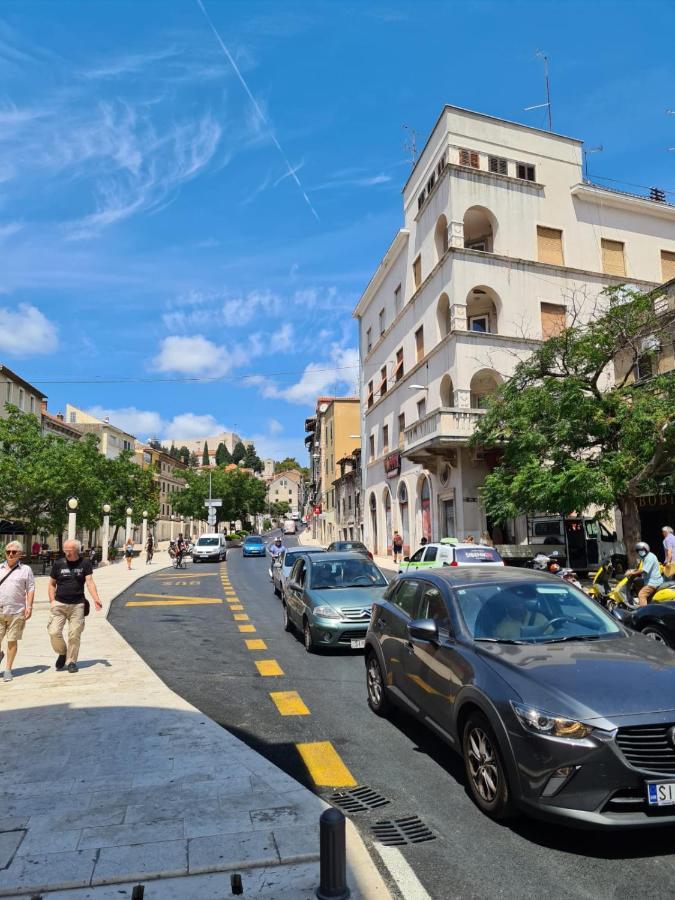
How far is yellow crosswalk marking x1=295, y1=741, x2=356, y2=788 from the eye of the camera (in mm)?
4895

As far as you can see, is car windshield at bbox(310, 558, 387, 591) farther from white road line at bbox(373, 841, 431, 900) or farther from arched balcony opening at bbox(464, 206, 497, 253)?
arched balcony opening at bbox(464, 206, 497, 253)

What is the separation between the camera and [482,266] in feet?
92.4

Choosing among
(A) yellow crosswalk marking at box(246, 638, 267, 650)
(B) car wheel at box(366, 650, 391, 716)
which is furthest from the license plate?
(A) yellow crosswalk marking at box(246, 638, 267, 650)

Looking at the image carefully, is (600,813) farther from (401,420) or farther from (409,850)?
(401,420)

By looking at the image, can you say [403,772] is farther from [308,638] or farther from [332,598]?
[332,598]

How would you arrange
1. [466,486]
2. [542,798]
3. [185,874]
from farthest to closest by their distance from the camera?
[466,486], [542,798], [185,874]

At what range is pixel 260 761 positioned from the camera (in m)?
5.11

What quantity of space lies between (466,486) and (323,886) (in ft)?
80.5

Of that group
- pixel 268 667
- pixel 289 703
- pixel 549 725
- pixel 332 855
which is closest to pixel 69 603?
pixel 268 667

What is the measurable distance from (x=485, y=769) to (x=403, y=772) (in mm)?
1083

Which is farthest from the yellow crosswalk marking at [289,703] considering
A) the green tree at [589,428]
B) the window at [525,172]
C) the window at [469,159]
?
the window at [525,172]

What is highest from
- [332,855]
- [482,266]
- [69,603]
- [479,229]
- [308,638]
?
[479,229]

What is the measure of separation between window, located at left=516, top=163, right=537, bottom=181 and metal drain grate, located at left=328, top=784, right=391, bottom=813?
30.8 m

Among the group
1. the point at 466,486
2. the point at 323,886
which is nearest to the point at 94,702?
the point at 323,886
